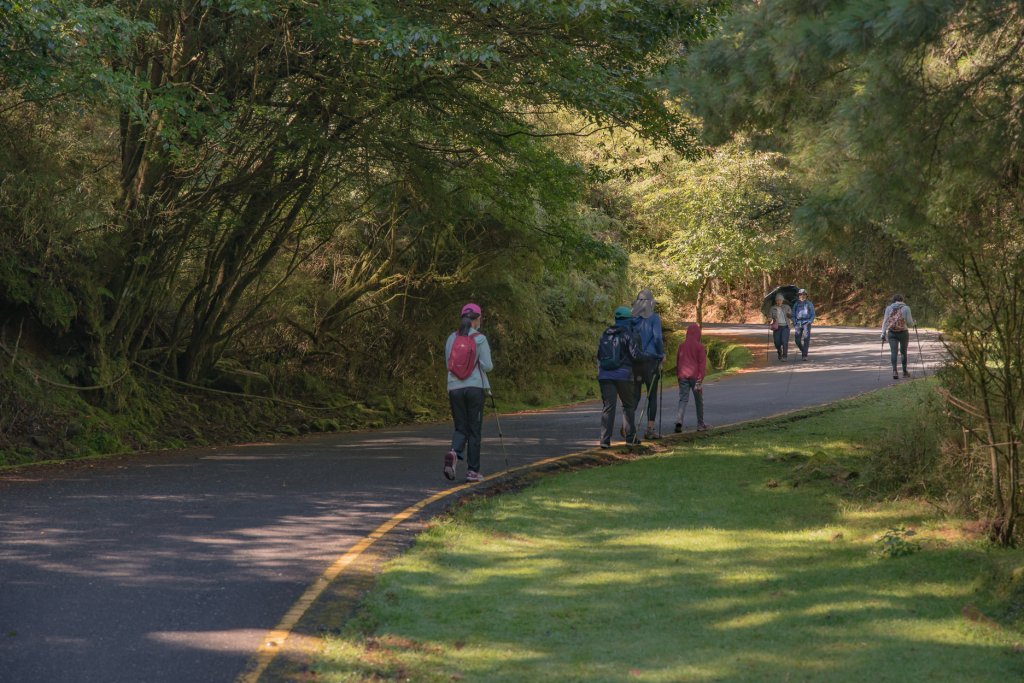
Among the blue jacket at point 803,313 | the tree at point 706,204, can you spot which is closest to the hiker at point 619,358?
the tree at point 706,204

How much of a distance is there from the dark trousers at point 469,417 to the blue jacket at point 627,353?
8.39ft

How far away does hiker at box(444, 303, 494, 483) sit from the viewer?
11695 millimetres

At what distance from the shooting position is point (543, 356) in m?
28.2

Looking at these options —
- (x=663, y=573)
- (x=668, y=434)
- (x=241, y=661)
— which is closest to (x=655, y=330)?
(x=668, y=434)

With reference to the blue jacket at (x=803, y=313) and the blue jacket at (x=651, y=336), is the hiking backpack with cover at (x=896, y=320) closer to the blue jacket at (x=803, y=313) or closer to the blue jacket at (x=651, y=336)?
the blue jacket at (x=803, y=313)

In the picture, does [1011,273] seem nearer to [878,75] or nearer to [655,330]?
[878,75]

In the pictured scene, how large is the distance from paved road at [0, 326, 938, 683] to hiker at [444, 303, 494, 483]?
0.43 m

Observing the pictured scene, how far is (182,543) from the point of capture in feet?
28.6

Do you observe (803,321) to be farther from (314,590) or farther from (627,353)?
(314,590)

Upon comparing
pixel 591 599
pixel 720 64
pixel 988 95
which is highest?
pixel 720 64

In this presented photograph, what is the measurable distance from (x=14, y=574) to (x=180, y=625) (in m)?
1.86

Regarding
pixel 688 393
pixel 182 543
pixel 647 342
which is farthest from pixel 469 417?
pixel 688 393

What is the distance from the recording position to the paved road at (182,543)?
20.4ft

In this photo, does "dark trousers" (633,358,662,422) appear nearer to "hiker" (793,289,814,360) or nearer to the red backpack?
the red backpack
